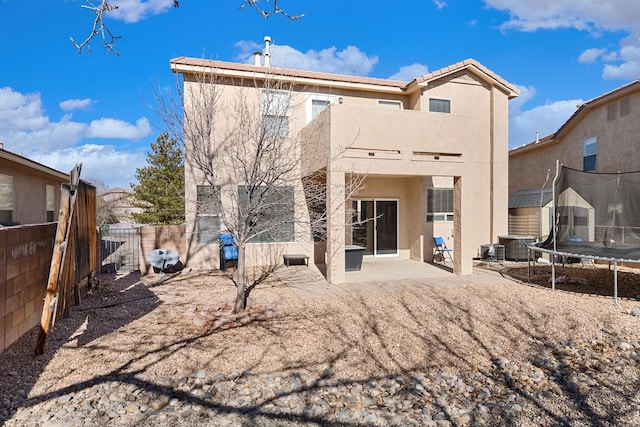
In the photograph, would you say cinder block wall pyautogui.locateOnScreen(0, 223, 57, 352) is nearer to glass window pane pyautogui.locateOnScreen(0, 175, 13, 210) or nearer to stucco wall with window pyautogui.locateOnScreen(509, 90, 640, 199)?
glass window pane pyautogui.locateOnScreen(0, 175, 13, 210)

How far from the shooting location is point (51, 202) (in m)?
14.9

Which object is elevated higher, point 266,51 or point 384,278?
point 266,51

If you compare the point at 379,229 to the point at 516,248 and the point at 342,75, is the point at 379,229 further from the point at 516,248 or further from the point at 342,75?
the point at 342,75

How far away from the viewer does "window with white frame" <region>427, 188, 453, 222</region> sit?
12762 mm

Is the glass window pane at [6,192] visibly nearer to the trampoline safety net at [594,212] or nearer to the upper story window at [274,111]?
the upper story window at [274,111]

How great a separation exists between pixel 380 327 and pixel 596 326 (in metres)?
3.64

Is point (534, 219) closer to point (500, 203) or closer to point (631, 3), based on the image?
point (500, 203)

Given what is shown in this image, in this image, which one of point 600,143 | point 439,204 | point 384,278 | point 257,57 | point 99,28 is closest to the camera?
point 99,28

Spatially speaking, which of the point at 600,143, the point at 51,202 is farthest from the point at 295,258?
the point at 600,143

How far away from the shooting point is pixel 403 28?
1073 cm

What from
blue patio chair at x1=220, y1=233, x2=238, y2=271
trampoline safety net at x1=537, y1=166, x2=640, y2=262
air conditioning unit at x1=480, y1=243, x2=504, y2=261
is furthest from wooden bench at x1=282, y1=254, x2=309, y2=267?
trampoline safety net at x1=537, y1=166, x2=640, y2=262

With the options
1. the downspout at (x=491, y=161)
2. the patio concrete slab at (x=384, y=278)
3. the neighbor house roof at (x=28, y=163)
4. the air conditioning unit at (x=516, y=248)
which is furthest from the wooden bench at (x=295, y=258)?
the neighbor house roof at (x=28, y=163)

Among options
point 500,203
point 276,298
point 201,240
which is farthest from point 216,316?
point 500,203

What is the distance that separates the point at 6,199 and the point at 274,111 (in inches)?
357
